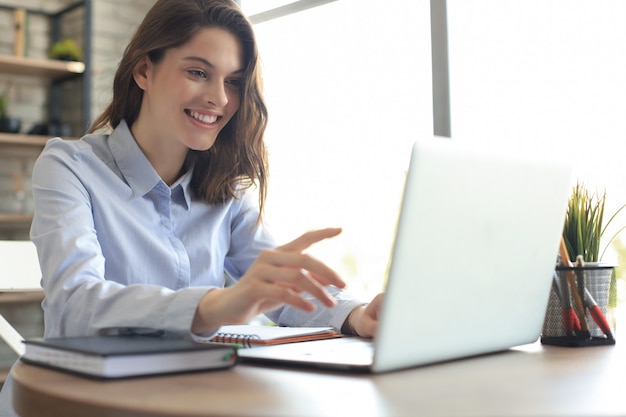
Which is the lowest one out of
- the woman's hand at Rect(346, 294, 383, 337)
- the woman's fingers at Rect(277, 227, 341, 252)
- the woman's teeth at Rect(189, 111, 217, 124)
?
the woman's hand at Rect(346, 294, 383, 337)

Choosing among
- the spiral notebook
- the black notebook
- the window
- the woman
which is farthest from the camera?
the window

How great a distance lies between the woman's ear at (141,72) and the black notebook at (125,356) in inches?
31.4

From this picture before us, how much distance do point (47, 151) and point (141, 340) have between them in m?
0.65

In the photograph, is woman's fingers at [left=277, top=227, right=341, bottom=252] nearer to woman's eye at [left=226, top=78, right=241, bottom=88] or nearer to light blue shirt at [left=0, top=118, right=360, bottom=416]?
light blue shirt at [left=0, top=118, right=360, bottom=416]

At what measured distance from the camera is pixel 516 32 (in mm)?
3098

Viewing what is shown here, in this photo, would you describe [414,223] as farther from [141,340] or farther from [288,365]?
[141,340]

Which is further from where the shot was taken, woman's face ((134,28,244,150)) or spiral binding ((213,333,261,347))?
woman's face ((134,28,244,150))

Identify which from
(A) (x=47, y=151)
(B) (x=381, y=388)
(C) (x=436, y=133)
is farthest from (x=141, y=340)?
(C) (x=436, y=133)

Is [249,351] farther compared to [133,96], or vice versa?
[133,96]

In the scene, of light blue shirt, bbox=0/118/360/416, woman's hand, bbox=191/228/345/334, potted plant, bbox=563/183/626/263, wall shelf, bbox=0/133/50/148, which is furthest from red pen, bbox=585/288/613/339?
wall shelf, bbox=0/133/50/148

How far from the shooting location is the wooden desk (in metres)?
0.71

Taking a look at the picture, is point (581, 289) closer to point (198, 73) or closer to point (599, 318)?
point (599, 318)

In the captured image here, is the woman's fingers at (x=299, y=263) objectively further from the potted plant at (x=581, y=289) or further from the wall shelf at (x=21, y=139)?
the wall shelf at (x=21, y=139)

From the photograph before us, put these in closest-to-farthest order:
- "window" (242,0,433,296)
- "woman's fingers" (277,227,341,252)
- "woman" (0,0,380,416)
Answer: "woman's fingers" (277,227,341,252) → "woman" (0,0,380,416) → "window" (242,0,433,296)
